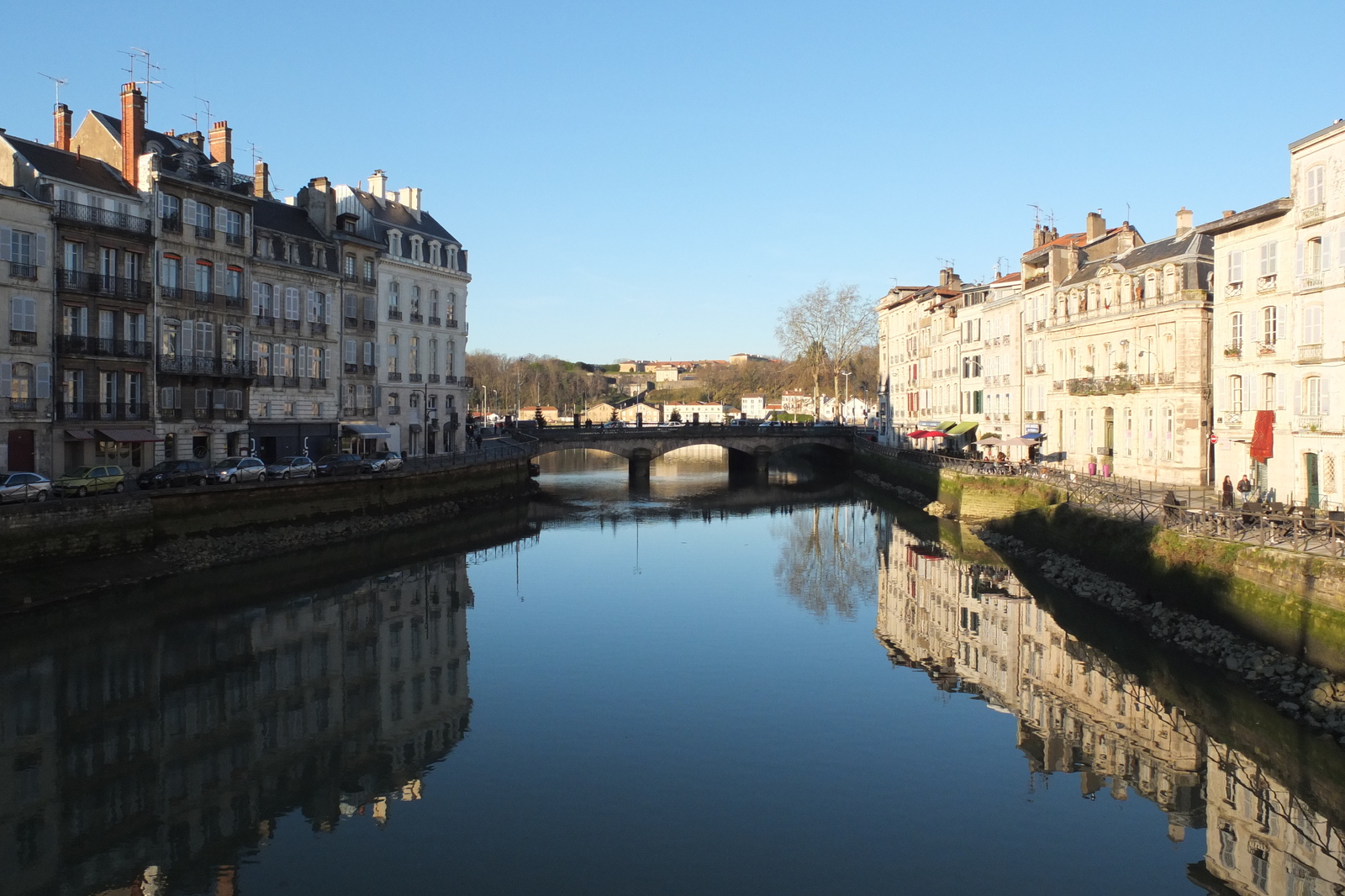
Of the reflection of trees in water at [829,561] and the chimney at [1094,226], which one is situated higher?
the chimney at [1094,226]

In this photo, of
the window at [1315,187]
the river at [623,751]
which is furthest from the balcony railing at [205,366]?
the window at [1315,187]

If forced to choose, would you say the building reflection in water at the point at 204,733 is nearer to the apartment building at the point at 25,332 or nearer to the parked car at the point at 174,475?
the parked car at the point at 174,475

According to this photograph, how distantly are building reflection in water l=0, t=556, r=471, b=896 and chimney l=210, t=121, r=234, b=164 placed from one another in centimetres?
2745

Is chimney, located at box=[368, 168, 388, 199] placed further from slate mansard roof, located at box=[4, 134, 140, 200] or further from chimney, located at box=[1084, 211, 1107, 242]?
chimney, located at box=[1084, 211, 1107, 242]

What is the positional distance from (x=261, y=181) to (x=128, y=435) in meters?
17.7

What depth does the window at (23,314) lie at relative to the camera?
32531 millimetres

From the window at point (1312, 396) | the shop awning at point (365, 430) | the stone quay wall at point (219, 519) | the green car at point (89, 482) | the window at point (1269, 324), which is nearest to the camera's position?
the stone quay wall at point (219, 519)

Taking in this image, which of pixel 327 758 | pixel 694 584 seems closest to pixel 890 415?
pixel 694 584

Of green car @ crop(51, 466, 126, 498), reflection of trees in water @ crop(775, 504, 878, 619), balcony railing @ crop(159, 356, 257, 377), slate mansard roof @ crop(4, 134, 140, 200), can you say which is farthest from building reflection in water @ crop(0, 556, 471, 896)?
slate mansard roof @ crop(4, 134, 140, 200)

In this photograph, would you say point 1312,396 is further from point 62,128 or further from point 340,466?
point 62,128

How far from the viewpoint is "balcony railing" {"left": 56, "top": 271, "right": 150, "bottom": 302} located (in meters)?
34.2

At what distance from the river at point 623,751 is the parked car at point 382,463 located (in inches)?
448

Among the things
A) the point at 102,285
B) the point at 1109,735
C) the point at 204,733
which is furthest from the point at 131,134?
the point at 1109,735

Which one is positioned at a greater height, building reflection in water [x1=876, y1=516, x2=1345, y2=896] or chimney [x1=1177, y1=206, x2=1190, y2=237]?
chimney [x1=1177, y1=206, x2=1190, y2=237]
